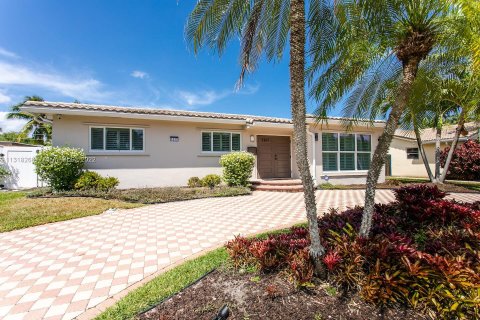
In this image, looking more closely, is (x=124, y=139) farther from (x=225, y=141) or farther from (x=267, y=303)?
(x=267, y=303)

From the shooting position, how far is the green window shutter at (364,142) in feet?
51.1

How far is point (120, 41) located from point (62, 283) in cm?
1254

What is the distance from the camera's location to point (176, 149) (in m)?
12.7

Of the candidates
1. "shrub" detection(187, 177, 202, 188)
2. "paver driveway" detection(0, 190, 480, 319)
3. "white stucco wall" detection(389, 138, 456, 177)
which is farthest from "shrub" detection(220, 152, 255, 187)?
"white stucco wall" detection(389, 138, 456, 177)

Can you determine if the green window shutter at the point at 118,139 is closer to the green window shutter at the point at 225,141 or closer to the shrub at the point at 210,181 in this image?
the shrub at the point at 210,181

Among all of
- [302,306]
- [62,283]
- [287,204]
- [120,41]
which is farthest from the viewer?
[120,41]

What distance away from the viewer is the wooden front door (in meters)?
14.6

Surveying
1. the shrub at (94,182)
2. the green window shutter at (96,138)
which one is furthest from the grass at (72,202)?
the green window shutter at (96,138)

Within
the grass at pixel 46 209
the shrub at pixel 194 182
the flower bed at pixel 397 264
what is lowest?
the grass at pixel 46 209

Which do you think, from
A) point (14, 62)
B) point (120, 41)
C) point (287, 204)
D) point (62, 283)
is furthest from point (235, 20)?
point (14, 62)

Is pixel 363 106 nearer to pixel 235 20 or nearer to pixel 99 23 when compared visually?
pixel 235 20

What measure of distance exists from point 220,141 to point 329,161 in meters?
7.04

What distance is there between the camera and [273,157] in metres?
14.9

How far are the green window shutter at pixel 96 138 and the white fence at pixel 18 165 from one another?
4.09 m
